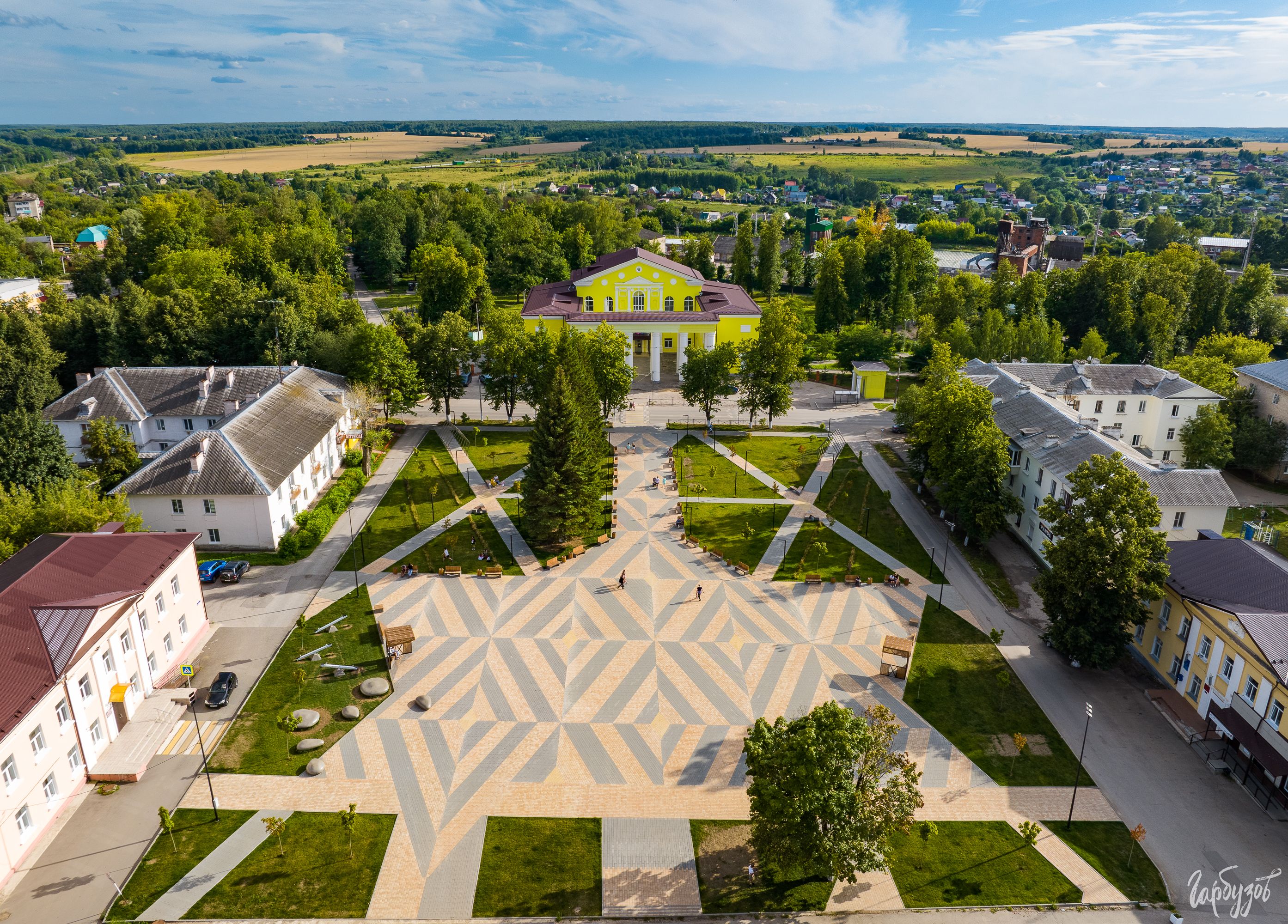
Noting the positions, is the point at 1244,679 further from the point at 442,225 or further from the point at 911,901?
the point at 442,225

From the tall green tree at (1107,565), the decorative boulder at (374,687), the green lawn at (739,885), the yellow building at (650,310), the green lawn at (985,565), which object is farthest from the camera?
the yellow building at (650,310)

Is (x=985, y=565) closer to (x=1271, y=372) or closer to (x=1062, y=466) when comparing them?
(x=1062, y=466)

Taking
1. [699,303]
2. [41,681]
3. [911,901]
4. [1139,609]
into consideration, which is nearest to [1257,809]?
[1139,609]

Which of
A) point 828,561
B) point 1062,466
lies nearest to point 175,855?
point 828,561

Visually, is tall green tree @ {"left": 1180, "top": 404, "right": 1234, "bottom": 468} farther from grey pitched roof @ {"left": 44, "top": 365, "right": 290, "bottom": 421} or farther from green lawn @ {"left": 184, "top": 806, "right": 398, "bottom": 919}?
grey pitched roof @ {"left": 44, "top": 365, "right": 290, "bottom": 421}

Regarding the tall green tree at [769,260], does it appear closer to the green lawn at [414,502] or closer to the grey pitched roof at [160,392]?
the green lawn at [414,502]

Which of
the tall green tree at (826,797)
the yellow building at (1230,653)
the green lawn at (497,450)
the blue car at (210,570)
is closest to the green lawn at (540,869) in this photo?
the tall green tree at (826,797)
